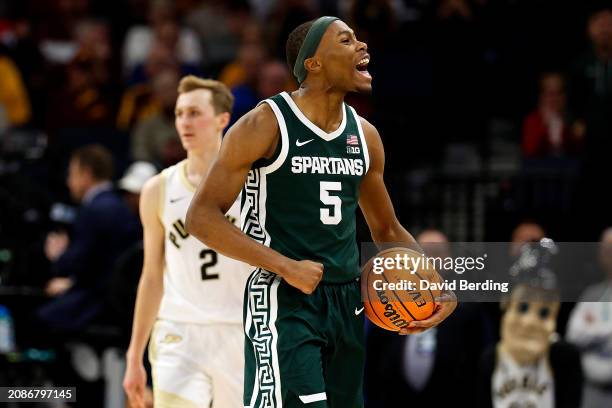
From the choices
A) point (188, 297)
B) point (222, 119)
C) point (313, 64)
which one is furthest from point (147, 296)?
point (313, 64)

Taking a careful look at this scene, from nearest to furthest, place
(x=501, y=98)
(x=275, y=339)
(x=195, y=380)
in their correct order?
(x=275, y=339), (x=195, y=380), (x=501, y=98)

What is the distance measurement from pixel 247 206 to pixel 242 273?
111 cm

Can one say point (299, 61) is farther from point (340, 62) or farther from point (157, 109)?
point (157, 109)

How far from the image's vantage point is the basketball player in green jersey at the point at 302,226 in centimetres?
526

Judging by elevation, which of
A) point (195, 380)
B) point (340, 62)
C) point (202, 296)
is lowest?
point (195, 380)

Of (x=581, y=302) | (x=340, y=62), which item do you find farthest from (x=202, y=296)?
(x=581, y=302)

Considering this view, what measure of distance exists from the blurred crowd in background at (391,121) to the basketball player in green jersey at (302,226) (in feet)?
13.4

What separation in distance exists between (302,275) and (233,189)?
0.46 meters

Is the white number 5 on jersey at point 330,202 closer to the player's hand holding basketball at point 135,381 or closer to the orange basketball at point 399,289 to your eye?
the orange basketball at point 399,289

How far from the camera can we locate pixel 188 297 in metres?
6.64

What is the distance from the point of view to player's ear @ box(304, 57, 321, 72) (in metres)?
5.54

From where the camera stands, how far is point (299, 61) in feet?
18.3

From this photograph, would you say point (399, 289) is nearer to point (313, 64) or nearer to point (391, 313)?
point (391, 313)

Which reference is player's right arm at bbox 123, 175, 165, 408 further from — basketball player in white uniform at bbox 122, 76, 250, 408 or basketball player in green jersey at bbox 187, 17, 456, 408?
basketball player in green jersey at bbox 187, 17, 456, 408
